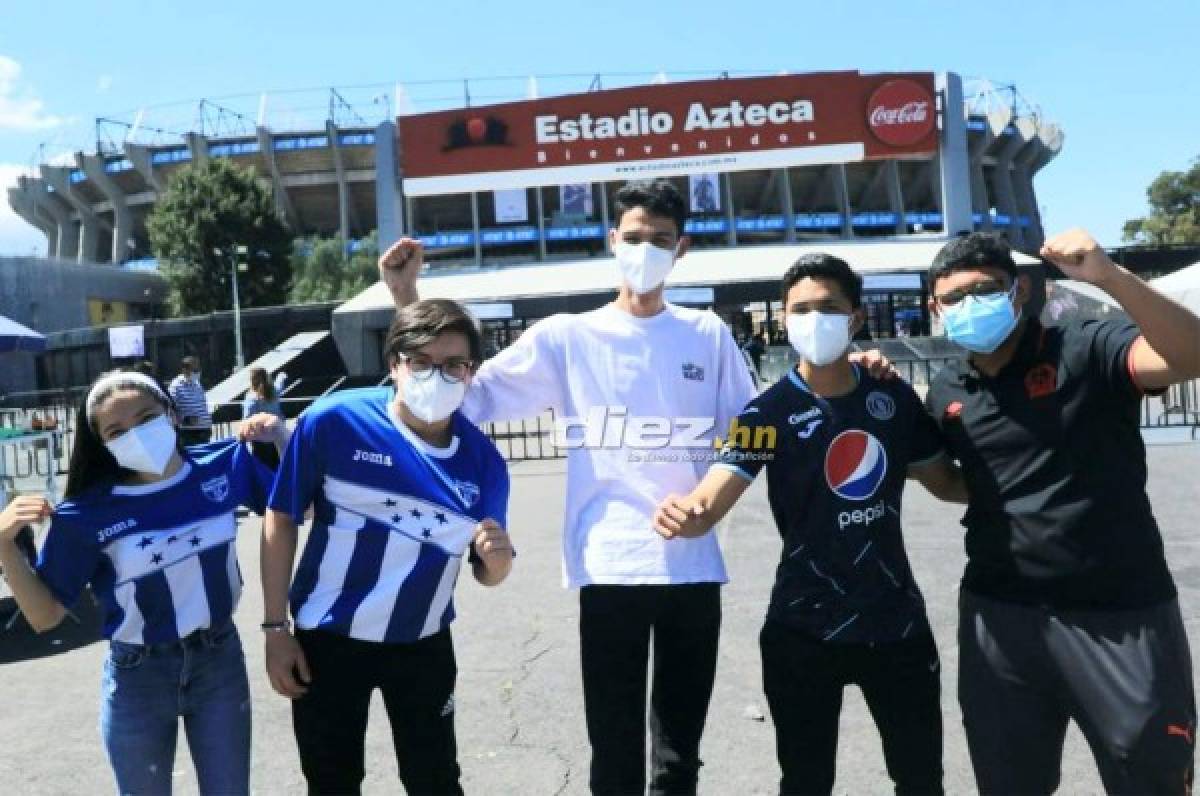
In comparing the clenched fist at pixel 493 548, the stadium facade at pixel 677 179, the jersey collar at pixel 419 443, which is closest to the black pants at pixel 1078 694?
the clenched fist at pixel 493 548

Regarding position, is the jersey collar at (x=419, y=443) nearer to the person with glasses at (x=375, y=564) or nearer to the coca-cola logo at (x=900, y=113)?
the person with glasses at (x=375, y=564)

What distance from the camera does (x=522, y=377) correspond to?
2.98 m

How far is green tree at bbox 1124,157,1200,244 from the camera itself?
71.5 m

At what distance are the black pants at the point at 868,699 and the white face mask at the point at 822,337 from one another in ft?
2.74

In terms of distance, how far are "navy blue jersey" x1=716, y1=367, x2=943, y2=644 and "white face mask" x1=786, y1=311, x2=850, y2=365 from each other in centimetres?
12

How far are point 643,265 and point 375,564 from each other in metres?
1.29

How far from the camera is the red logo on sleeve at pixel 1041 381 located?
2461 millimetres

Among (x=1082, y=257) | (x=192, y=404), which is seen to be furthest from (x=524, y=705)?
(x=192, y=404)

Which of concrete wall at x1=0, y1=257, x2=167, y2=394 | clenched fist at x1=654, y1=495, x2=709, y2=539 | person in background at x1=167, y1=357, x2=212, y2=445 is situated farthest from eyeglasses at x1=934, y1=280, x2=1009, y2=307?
concrete wall at x1=0, y1=257, x2=167, y2=394

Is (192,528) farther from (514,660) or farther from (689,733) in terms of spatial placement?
(514,660)

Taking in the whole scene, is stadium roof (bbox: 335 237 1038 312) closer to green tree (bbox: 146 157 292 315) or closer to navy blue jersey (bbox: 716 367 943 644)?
green tree (bbox: 146 157 292 315)

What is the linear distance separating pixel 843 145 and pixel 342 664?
36.2 metres

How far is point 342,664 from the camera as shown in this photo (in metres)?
2.59

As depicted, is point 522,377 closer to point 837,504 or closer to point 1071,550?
point 837,504
